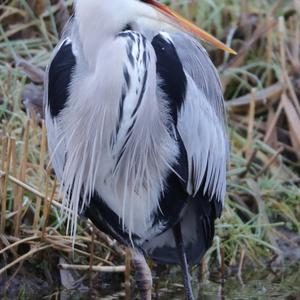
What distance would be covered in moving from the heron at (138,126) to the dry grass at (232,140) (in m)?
0.51

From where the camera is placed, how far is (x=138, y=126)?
3771 millimetres

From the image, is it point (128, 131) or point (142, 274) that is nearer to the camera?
point (128, 131)

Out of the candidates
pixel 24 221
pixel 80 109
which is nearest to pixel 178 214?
pixel 80 109

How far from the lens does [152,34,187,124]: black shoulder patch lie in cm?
381

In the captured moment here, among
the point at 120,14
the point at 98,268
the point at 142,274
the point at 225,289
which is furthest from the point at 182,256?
the point at 120,14

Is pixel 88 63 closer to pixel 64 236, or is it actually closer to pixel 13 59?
pixel 64 236

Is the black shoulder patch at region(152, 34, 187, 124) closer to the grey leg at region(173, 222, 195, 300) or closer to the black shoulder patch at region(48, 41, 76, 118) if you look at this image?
the black shoulder patch at region(48, 41, 76, 118)

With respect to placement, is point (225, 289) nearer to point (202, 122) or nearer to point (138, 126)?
point (202, 122)

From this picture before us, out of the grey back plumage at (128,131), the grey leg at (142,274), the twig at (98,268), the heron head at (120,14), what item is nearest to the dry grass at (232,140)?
the twig at (98,268)

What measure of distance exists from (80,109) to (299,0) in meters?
3.05

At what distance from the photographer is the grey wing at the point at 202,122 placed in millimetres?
3965

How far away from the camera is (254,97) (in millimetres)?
5805

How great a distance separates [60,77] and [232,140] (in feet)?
6.88

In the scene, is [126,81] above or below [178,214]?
above
